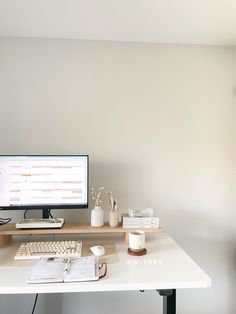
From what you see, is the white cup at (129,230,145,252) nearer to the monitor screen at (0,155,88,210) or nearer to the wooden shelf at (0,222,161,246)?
the wooden shelf at (0,222,161,246)

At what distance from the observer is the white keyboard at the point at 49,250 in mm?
1340

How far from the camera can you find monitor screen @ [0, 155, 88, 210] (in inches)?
61.6

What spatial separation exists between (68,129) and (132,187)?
0.66m

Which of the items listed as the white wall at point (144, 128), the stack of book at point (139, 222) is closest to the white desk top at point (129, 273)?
the stack of book at point (139, 222)

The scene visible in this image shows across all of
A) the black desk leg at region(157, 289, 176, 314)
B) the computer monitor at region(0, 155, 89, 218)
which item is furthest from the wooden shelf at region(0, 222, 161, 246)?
the black desk leg at region(157, 289, 176, 314)

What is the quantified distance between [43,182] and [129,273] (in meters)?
0.78

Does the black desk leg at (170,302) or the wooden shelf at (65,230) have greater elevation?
the wooden shelf at (65,230)

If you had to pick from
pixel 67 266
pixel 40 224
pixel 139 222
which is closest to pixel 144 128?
pixel 139 222

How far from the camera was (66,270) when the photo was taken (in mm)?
1158

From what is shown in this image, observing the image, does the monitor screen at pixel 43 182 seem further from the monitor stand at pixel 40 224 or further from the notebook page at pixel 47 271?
the notebook page at pixel 47 271

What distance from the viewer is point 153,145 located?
1935 millimetres

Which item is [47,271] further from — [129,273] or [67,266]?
[129,273]

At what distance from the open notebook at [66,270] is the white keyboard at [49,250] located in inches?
2.2

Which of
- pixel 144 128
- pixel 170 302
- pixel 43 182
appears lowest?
pixel 170 302
